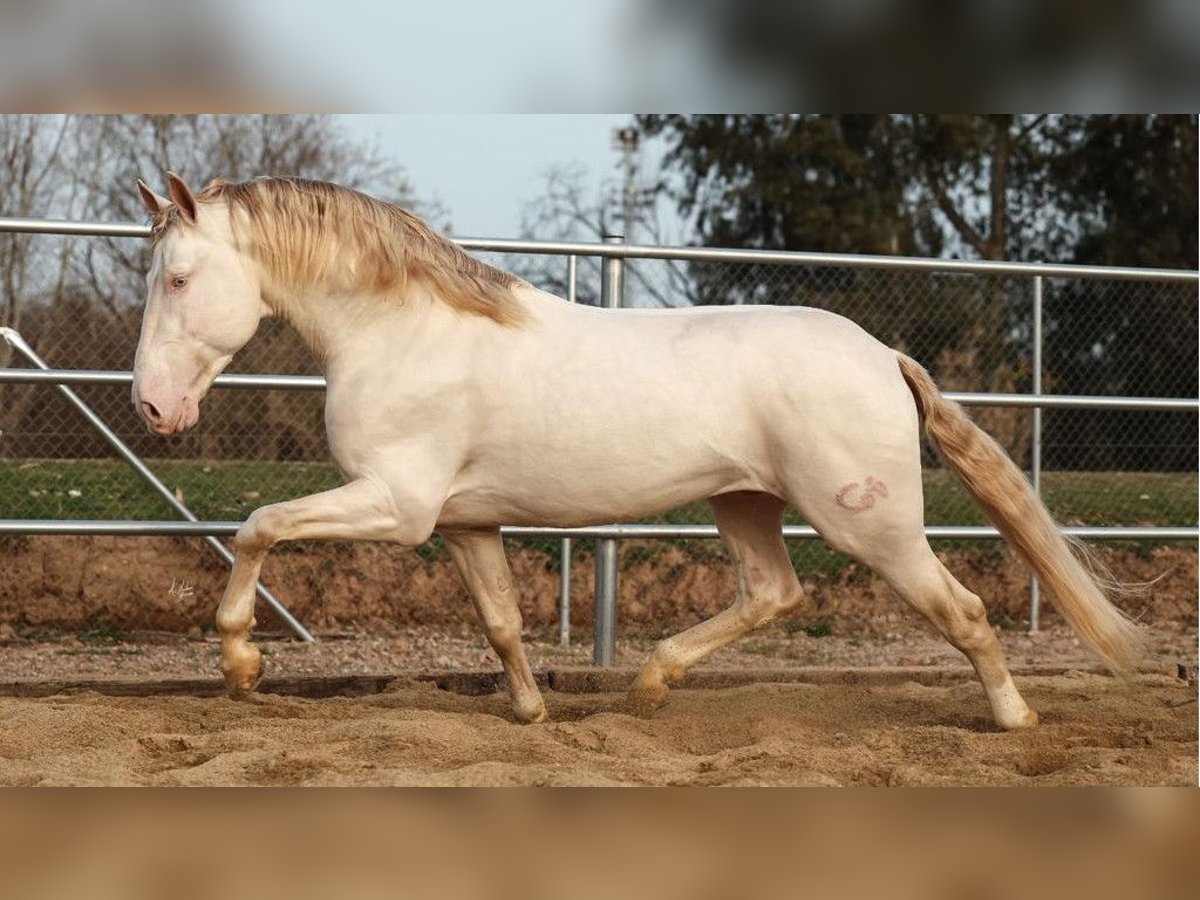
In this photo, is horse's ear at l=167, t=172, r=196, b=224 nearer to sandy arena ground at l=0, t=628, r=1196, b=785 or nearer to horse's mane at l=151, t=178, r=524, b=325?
horse's mane at l=151, t=178, r=524, b=325

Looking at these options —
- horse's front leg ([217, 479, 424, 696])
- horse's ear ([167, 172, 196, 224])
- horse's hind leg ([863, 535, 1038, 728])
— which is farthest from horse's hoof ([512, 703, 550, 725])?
horse's ear ([167, 172, 196, 224])

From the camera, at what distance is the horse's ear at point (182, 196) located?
3908 millimetres

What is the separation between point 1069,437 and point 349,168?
22.5 ft

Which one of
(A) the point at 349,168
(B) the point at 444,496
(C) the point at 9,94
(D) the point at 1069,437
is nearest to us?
(C) the point at 9,94

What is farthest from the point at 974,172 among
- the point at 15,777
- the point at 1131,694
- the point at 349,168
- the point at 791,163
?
the point at 15,777

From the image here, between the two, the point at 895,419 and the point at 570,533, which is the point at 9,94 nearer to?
the point at 895,419

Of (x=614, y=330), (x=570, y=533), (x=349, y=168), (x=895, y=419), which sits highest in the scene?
(x=349, y=168)

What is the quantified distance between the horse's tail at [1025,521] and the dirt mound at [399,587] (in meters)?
3.65

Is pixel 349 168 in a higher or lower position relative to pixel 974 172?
lower

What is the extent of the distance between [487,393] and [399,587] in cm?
409

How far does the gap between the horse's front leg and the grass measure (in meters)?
3.68

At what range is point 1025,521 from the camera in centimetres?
445

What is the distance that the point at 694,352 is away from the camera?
164 inches

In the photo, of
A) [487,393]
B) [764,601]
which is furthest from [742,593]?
[487,393]
